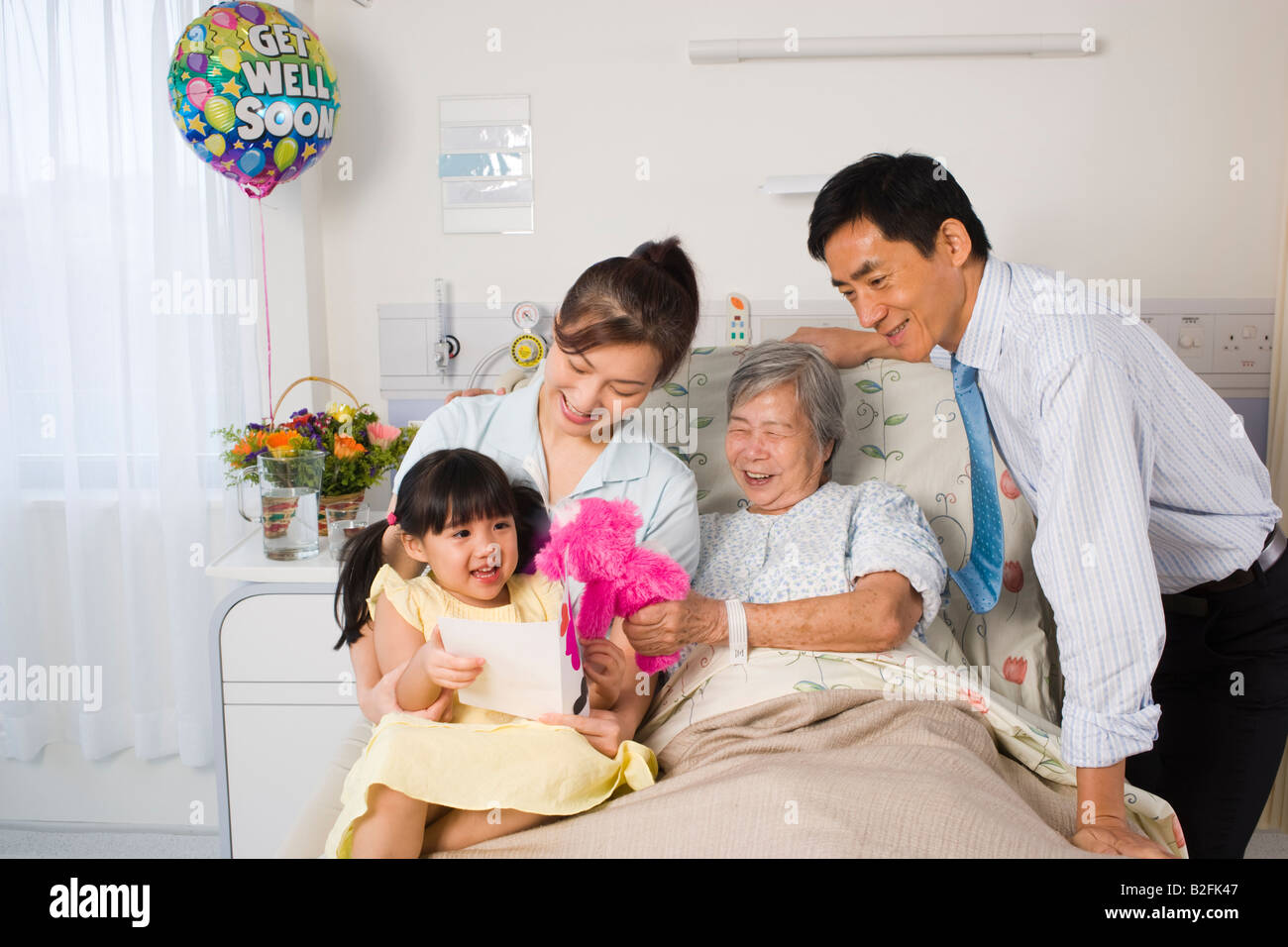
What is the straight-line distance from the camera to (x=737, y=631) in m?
1.67

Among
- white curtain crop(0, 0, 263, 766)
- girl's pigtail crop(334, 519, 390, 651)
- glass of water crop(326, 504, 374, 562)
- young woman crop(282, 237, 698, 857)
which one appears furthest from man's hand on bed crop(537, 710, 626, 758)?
white curtain crop(0, 0, 263, 766)

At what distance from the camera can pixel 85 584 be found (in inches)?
105

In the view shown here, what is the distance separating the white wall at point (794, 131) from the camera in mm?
2543

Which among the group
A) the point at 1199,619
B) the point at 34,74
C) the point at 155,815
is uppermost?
the point at 34,74

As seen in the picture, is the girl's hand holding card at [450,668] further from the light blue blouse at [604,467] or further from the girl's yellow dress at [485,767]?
the light blue blouse at [604,467]

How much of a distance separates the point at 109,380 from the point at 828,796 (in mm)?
2212

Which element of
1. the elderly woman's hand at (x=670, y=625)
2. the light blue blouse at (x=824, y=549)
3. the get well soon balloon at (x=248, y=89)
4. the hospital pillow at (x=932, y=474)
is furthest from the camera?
the get well soon balloon at (x=248, y=89)

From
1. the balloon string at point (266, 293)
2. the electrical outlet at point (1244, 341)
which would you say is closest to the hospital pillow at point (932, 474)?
the electrical outlet at point (1244, 341)

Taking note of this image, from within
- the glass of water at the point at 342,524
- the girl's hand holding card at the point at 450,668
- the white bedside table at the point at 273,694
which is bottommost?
the white bedside table at the point at 273,694

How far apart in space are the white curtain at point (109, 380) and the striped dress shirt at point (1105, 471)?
2.01 m

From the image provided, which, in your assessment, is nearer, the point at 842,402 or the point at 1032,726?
the point at 1032,726

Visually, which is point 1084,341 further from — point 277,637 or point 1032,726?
point 277,637

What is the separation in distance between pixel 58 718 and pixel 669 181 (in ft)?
7.28

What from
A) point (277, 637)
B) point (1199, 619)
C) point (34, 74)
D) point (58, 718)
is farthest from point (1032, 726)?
point (34, 74)
